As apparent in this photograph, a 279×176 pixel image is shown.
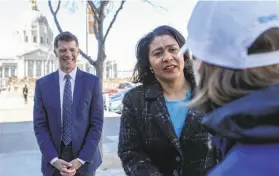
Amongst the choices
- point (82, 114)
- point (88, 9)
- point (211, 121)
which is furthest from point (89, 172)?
point (88, 9)

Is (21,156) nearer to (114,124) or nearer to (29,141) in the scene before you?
(29,141)

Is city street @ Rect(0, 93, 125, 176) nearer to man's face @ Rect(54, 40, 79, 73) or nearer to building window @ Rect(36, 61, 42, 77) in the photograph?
man's face @ Rect(54, 40, 79, 73)

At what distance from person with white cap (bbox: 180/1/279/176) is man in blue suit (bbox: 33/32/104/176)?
242 cm

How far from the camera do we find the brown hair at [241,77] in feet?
3.48

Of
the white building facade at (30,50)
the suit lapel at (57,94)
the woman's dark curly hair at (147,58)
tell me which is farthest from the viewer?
the white building facade at (30,50)

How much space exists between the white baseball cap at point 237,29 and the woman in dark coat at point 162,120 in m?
1.15

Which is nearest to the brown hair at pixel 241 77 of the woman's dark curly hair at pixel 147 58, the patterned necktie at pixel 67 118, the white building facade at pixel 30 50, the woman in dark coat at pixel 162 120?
the woman in dark coat at pixel 162 120

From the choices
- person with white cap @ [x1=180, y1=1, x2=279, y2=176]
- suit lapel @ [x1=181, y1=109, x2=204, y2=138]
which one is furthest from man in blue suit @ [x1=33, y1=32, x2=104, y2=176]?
person with white cap @ [x1=180, y1=1, x2=279, y2=176]

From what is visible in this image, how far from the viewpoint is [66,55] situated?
363cm

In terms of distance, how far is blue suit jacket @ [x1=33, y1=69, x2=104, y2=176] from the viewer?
11.4ft

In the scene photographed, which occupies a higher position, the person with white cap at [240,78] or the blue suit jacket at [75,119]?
the person with white cap at [240,78]

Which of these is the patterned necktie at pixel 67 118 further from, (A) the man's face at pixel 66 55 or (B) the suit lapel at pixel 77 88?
(A) the man's face at pixel 66 55

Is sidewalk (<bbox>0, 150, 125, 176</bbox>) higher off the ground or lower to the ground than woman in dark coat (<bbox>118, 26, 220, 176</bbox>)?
lower

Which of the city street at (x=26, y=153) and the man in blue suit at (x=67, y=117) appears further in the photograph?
the city street at (x=26, y=153)
